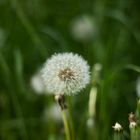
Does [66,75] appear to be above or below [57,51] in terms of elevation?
below

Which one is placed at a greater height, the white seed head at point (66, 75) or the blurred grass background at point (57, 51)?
the blurred grass background at point (57, 51)

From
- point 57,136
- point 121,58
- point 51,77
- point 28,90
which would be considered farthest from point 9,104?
point 51,77

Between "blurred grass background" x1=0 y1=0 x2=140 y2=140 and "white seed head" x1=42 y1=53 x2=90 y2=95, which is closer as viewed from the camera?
"white seed head" x1=42 y1=53 x2=90 y2=95

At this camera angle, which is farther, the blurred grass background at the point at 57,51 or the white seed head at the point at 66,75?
the blurred grass background at the point at 57,51

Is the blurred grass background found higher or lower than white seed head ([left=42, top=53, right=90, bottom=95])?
higher

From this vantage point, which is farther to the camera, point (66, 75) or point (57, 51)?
point (57, 51)
